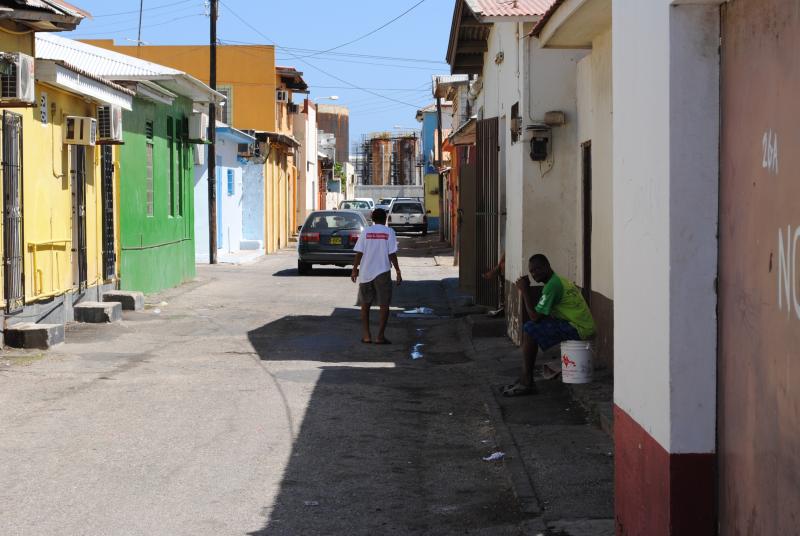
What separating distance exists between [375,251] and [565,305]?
4866mm

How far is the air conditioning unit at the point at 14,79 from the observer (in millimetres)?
11922

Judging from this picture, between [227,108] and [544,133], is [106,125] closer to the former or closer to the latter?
[544,133]

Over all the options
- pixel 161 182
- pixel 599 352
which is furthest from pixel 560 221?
pixel 161 182

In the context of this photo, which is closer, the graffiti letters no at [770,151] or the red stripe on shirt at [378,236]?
the graffiti letters no at [770,151]

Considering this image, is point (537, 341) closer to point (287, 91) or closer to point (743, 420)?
point (743, 420)

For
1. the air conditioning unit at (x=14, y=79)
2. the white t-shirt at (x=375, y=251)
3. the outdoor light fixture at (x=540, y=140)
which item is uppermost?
the air conditioning unit at (x=14, y=79)

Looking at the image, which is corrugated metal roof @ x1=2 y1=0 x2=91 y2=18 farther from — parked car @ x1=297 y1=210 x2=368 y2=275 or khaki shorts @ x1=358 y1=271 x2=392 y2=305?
parked car @ x1=297 y1=210 x2=368 y2=275

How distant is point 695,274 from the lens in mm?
4559

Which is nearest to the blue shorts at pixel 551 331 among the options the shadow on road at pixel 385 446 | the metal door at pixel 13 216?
the shadow on road at pixel 385 446

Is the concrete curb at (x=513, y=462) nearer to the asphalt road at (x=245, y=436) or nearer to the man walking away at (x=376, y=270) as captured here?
the asphalt road at (x=245, y=436)

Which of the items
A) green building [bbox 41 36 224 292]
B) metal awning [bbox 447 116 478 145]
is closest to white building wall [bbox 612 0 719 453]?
green building [bbox 41 36 224 292]

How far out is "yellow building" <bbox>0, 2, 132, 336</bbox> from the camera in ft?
42.1

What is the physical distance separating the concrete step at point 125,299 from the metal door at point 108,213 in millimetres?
447

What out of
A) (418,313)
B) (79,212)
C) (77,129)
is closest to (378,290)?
(418,313)
